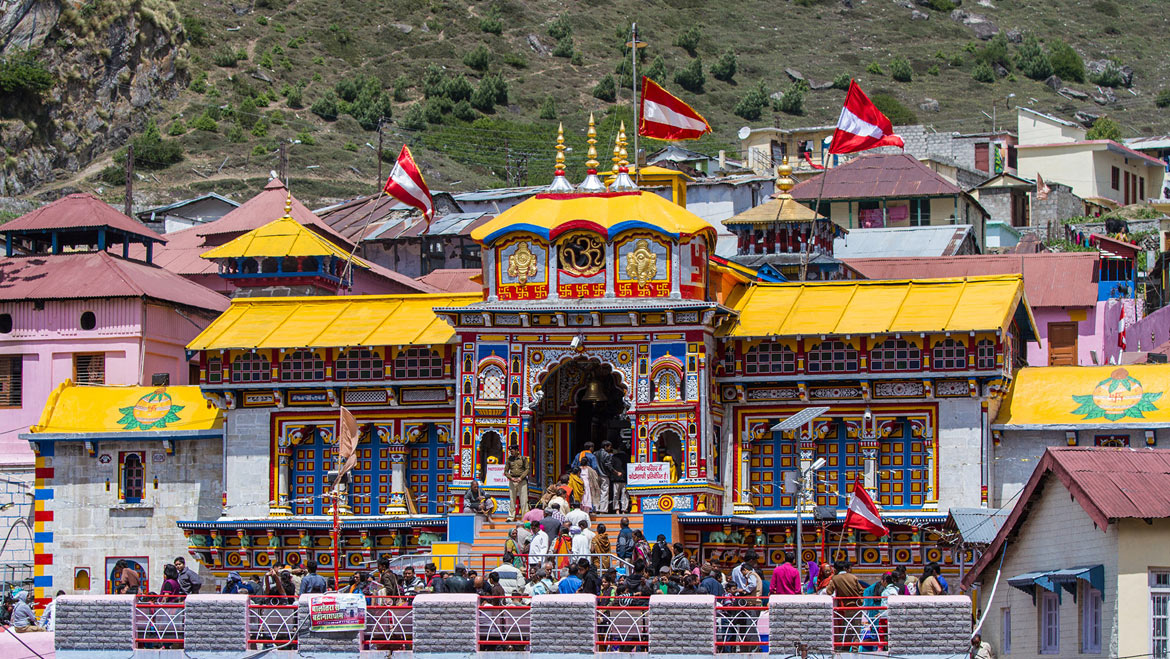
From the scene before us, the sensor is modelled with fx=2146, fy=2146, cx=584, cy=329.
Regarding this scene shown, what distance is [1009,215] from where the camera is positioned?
100812 mm

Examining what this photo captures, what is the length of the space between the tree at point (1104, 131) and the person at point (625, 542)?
307 feet

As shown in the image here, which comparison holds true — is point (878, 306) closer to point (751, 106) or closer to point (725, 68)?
point (751, 106)

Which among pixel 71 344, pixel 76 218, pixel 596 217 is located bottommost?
pixel 71 344

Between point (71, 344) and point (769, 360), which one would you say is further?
point (71, 344)

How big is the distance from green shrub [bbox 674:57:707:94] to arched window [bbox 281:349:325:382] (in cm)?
10861

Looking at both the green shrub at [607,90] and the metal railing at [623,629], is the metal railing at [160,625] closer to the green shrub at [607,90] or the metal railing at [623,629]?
the metal railing at [623,629]

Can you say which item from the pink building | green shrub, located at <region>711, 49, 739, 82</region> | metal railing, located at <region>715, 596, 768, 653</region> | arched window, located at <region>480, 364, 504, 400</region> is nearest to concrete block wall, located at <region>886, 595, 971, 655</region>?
metal railing, located at <region>715, 596, 768, 653</region>

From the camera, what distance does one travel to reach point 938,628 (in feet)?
117

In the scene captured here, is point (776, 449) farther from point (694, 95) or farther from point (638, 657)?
point (694, 95)

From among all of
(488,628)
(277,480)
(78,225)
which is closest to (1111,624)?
(488,628)

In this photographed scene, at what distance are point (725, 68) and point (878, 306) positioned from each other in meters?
115

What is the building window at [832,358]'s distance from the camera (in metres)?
50.3

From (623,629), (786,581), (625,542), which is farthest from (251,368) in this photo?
(786,581)

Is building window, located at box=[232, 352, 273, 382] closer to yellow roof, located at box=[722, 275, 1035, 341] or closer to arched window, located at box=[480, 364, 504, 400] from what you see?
arched window, located at box=[480, 364, 504, 400]
